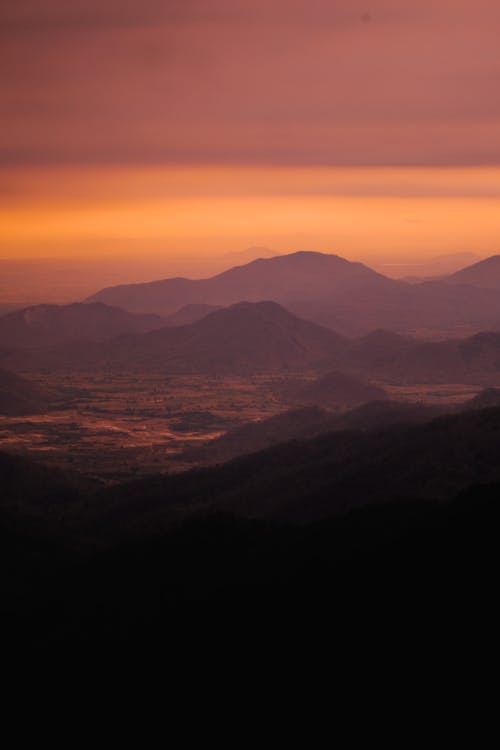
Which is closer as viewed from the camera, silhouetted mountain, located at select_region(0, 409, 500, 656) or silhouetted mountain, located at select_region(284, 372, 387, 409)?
silhouetted mountain, located at select_region(0, 409, 500, 656)

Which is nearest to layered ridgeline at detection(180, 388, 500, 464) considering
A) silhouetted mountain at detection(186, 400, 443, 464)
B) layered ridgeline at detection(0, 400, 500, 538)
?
silhouetted mountain at detection(186, 400, 443, 464)

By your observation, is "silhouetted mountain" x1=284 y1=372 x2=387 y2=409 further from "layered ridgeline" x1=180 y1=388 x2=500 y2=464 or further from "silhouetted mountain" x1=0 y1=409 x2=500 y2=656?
"silhouetted mountain" x1=0 y1=409 x2=500 y2=656

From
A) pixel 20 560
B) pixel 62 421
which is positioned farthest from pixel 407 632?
pixel 62 421

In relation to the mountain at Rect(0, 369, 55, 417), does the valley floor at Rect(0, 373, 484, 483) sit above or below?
below

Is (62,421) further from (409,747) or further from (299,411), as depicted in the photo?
(409,747)

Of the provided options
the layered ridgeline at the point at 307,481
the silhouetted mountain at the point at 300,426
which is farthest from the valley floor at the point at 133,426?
the layered ridgeline at the point at 307,481

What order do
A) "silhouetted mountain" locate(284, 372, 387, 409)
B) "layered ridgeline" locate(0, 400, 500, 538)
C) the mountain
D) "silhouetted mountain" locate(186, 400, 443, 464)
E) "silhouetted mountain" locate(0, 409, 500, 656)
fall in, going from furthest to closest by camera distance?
the mountain
"silhouetted mountain" locate(284, 372, 387, 409)
"silhouetted mountain" locate(186, 400, 443, 464)
"layered ridgeline" locate(0, 400, 500, 538)
"silhouetted mountain" locate(0, 409, 500, 656)

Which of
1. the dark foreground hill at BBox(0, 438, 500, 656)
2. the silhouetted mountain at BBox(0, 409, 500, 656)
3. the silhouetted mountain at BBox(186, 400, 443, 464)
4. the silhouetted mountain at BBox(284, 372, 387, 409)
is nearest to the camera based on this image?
the dark foreground hill at BBox(0, 438, 500, 656)
